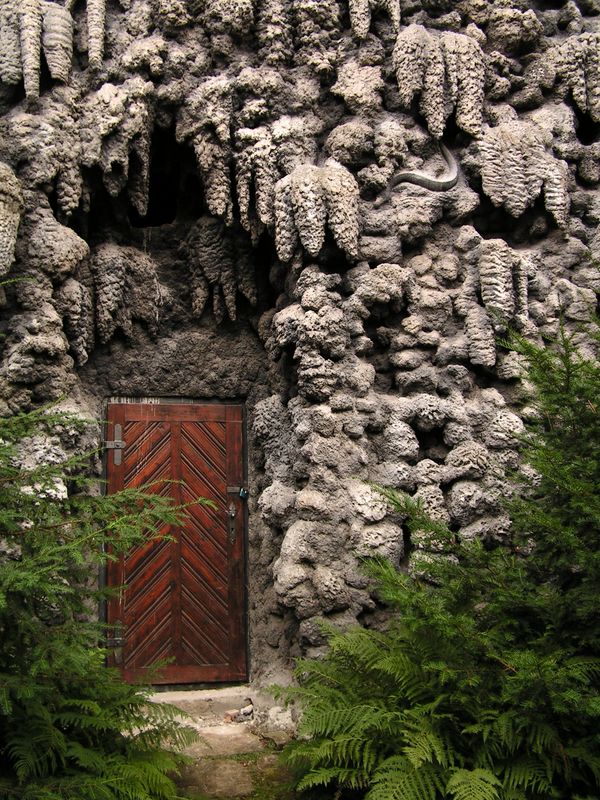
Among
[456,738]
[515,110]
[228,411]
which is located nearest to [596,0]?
[515,110]

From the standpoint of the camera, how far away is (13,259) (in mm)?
5656

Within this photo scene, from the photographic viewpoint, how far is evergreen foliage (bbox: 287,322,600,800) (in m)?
3.88

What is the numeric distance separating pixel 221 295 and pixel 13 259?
178cm

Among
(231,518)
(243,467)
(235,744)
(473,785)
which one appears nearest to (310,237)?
(243,467)

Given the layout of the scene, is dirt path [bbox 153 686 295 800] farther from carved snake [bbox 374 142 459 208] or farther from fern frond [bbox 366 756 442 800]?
carved snake [bbox 374 142 459 208]

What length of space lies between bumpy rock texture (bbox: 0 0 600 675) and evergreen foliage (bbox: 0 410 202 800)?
1602mm

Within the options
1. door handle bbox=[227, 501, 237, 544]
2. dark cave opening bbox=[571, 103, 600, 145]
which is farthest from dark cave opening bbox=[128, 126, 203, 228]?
dark cave opening bbox=[571, 103, 600, 145]

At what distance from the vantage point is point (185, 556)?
659cm

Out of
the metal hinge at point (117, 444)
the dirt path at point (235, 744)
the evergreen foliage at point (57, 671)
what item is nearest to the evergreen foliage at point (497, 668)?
the dirt path at point (235, 744)

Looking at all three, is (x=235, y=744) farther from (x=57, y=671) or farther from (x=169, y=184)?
(x=169, y=184)

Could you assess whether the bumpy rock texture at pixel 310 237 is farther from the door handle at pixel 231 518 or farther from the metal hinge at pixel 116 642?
the metal hinge at pixel 116 642

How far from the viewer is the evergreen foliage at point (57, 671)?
3643mm

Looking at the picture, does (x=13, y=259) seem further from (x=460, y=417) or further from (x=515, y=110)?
(x=515, y=110)

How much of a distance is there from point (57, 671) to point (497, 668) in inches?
81.9
